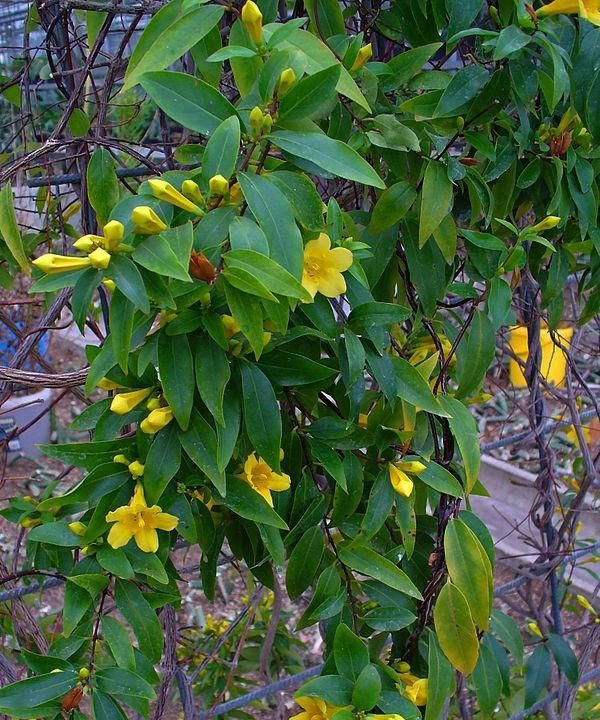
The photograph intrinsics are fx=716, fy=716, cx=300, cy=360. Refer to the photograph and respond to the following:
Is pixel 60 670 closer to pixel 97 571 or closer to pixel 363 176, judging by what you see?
pixel 97 571

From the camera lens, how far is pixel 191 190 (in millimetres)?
478

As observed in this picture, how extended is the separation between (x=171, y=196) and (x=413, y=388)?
29 cm

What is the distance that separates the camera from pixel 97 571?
620 millimetres

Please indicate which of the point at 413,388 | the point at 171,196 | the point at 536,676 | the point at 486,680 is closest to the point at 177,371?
the point at 171,196

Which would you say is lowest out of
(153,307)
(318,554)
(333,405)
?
(318,554)

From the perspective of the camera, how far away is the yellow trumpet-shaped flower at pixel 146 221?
442 millimetres

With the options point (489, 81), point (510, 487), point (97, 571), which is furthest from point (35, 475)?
point (489, 81)

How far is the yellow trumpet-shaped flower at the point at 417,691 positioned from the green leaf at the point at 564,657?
476mm

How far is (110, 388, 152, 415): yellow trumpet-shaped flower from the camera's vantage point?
55cm

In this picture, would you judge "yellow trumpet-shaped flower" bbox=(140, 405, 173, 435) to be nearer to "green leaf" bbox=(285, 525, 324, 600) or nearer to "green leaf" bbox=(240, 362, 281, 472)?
"green leaf" bbox=(240, 362, 281, 472)

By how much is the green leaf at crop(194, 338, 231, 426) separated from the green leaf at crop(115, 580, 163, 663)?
0.22 meters

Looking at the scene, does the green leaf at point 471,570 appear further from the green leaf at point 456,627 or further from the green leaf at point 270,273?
the green leaf at point 270,273

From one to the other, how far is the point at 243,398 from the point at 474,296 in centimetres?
32

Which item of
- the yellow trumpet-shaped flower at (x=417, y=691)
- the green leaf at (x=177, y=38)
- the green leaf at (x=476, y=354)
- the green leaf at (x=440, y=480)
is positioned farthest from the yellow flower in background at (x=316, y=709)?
the green leaf at (x=177, y=38)
